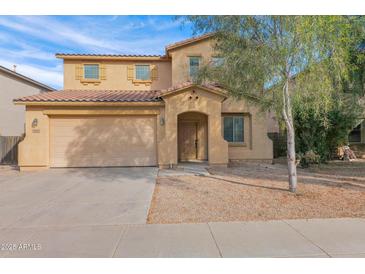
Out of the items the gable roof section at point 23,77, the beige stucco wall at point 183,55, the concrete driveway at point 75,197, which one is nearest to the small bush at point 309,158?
the concrete driveway at point 75,197

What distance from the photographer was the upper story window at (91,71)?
50.0ft

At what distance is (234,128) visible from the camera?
1327 centimetres

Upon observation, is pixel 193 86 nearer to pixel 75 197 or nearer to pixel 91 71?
pixel 75 197

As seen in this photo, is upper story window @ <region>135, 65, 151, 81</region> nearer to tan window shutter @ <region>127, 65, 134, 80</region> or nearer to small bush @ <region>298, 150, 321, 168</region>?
tan window shutter @ <region>127, 65, 134, 80</region>

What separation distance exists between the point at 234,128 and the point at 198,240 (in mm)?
10072

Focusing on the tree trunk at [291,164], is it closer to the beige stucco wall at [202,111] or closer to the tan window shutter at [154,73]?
the beige stucco wall at [202,111]

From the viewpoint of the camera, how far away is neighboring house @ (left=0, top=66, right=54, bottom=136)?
54.7ft

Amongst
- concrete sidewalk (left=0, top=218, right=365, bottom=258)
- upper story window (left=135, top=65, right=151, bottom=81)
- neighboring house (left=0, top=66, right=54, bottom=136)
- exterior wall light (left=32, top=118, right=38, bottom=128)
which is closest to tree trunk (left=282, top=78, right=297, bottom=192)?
concrete sidewalk (left=0, top=218, right=365, bottom=258)

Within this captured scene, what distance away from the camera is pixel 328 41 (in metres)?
5.77

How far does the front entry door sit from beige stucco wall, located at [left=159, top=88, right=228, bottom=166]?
2.17 meters

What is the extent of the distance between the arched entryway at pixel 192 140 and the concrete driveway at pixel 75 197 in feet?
12.0

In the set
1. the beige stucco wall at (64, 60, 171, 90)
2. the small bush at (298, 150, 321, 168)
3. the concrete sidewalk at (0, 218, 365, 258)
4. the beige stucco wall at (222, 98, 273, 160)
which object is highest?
the beige stucco wall at (64, 60, 171, 90)

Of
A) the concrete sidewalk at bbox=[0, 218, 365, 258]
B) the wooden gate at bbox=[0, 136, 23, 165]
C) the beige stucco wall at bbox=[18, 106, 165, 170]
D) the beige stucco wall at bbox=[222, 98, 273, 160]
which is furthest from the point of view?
the wooden gate at bbox=[0, 136, 23, 165]

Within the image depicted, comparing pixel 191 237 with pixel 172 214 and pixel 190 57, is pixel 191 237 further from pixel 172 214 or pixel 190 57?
pixel 190 57
